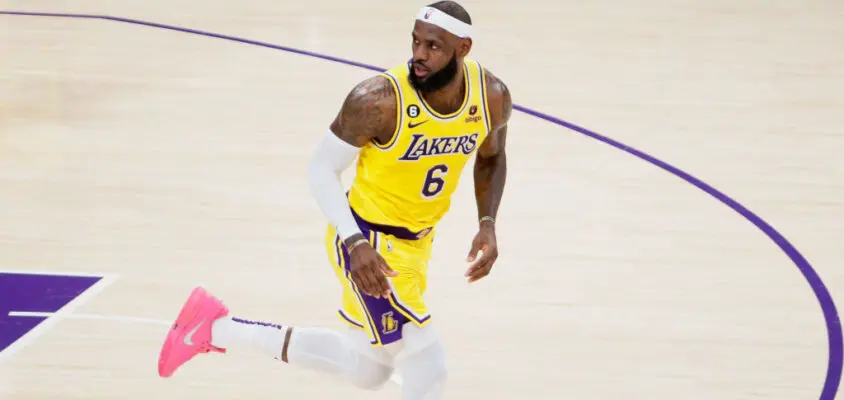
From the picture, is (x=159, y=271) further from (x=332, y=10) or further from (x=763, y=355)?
(x=332, y=10)

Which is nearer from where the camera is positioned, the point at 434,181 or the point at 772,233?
the point at 434,181

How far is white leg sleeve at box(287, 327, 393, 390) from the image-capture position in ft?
15.3

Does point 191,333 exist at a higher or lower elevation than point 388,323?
lower

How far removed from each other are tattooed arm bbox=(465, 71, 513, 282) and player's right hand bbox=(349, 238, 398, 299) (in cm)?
44

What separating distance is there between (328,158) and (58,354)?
81.7 inches

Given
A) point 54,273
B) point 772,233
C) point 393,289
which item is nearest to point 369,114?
point 393,289

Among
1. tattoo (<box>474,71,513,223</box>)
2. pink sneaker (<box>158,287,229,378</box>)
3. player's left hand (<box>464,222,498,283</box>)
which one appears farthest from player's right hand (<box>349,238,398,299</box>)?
pink sneaker (<box>158,287,229,378</box>)

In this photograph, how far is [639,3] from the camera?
11.9 meters

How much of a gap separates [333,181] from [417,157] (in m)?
0.32

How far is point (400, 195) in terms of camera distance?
173 inches

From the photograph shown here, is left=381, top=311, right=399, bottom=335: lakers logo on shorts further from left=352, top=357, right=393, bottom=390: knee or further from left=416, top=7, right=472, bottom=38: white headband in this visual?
left=416, top=7, right=472, bottom=38: white headband

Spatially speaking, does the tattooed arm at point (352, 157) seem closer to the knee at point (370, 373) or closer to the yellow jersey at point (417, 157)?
the yellow jersey at point (417, 157)

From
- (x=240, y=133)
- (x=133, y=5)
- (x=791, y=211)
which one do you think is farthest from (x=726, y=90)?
(x=133, y=5)

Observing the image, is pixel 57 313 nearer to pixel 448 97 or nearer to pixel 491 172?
pixel 491 172
